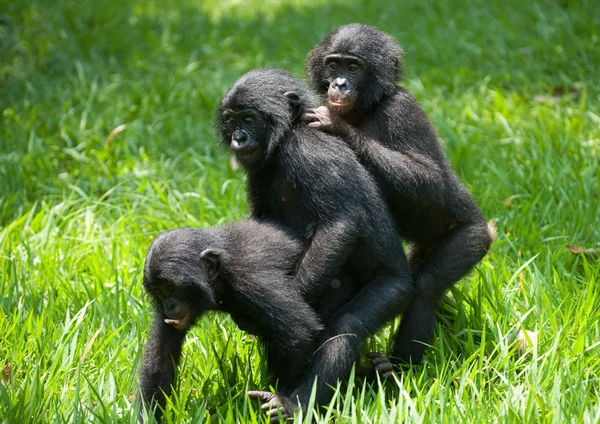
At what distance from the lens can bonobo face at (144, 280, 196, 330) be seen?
416 cm

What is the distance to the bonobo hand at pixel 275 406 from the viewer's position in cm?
401

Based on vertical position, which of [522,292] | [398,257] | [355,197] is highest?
[355,197]

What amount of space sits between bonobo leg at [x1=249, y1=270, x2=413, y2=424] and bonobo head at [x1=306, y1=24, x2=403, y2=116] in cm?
124

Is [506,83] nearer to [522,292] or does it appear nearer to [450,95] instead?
[450,95]

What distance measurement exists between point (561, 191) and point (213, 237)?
125 inches

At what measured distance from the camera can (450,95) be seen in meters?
8.83

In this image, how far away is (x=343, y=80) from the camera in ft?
16.9

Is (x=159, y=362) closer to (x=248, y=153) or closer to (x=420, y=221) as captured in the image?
(x=248, y=153)

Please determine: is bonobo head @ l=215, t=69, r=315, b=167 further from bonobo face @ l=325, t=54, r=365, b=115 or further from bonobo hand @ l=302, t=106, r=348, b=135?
bonobo face @ l=325, t=54, r=365, b=115

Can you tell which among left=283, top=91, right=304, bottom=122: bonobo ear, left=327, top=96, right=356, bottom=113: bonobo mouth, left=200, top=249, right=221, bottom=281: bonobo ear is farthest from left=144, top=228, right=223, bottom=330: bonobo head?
left=327, top=96, right=356, bottom=113: bonobo mouth

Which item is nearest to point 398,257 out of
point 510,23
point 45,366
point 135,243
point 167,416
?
point 167,416

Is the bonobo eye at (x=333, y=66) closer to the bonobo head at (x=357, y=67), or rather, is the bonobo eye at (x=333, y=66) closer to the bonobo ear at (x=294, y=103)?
the bonobo head at (x=357, y=67)

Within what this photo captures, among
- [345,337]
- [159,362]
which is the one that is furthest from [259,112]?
[159,362]

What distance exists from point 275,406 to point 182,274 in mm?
814
